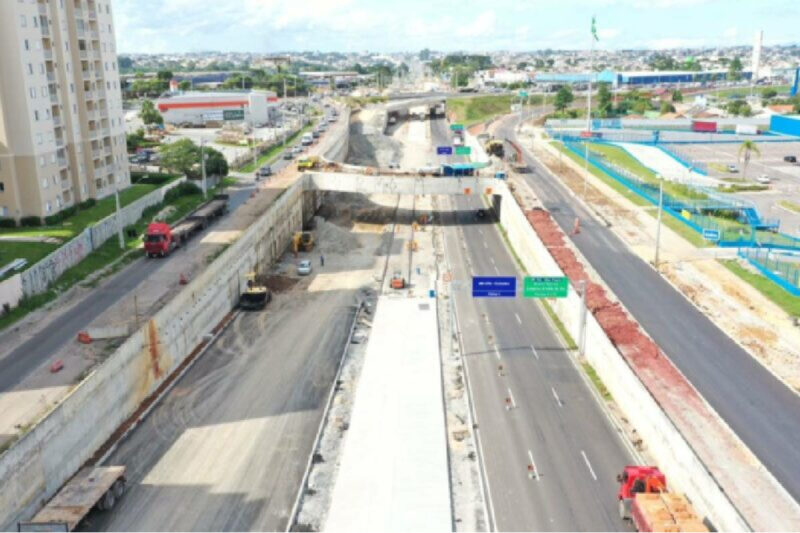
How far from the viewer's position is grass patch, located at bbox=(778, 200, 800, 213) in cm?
9911

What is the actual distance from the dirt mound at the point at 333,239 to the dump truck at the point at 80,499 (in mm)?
52115

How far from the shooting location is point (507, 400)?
4744 cm

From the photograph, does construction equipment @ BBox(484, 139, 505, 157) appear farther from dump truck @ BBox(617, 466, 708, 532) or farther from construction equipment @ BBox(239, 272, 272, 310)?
dump truck @ BBox(617, 466, 708, 532)

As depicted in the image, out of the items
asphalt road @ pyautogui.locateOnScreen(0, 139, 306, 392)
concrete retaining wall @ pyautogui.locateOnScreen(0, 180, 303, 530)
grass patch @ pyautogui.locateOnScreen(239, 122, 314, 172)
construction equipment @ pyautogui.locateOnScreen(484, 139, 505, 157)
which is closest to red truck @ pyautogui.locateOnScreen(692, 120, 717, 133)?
construction equipment @ pyautogui.locateOnScreen(484, 139, 505, 157)

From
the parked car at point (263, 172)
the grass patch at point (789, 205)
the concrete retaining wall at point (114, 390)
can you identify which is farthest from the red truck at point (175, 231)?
the grass patch at point (789, 205)

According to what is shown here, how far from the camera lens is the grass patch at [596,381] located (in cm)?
4741

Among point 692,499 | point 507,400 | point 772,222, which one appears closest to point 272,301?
point 507,400

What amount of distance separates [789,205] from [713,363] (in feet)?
202

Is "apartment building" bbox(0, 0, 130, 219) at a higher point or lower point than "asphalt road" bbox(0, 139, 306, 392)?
higher

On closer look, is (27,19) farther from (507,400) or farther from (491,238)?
(507,400)

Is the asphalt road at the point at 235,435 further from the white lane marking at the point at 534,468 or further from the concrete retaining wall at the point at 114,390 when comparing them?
the white lane marking at the point at 534,468

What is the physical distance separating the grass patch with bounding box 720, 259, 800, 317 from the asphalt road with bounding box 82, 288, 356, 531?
124 ft

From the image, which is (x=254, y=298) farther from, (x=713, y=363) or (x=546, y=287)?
(x=713, y=363)

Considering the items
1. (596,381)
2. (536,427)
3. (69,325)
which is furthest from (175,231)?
(536,427)
